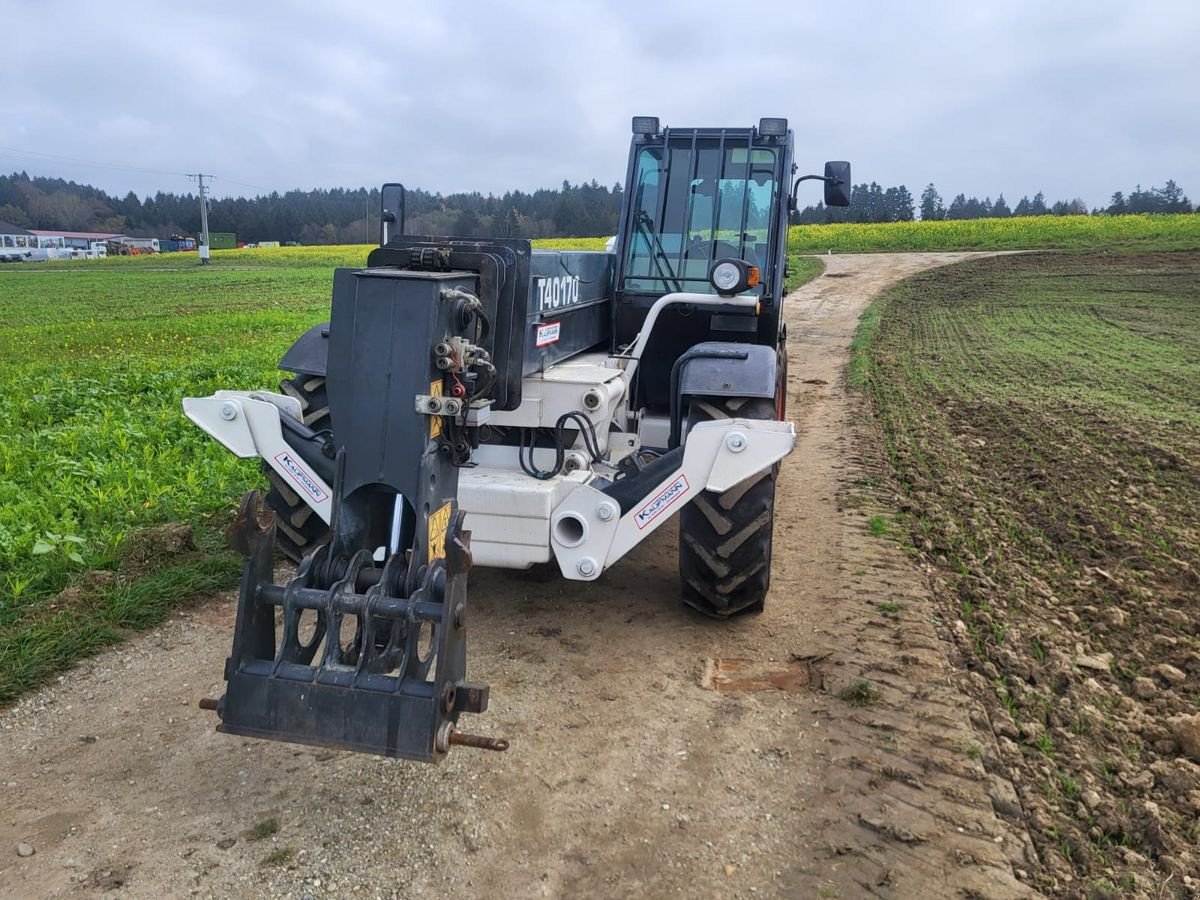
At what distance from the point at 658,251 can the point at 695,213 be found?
0.38 m

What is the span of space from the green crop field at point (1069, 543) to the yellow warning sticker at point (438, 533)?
7.41 feet

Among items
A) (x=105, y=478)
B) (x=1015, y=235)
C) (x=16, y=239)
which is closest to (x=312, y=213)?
(x=16, y=239)

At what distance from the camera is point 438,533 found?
344 centimetres

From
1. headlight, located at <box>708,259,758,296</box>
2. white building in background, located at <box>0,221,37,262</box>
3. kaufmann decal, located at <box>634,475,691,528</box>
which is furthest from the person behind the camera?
white building in background, located at <box>0,221,37,262</box>

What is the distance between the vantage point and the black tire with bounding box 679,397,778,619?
4543 millimetres

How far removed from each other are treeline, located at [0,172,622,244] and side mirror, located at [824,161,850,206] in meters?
1.50

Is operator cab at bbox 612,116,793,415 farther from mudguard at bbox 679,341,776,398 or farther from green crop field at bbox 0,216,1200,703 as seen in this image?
green crop field at bbox 0,216,1200,703

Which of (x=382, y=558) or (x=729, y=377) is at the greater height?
(x=729, y=377)

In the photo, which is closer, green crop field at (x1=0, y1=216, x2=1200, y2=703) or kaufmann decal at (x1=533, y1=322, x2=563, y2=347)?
kaufmann decal at (x1=533, y1=322, x2=563, y2=347)

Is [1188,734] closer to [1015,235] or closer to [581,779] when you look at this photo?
[581,779]

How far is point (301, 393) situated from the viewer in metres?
5.31


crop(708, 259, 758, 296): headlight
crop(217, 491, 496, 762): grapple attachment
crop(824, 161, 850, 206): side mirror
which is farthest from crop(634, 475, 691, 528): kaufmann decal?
crop(824, 161, 850, 206): side mirror

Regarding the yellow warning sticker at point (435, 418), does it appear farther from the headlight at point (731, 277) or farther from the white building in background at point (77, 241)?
the white building in background at point (77, 241)

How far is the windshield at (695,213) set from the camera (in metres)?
6.38
